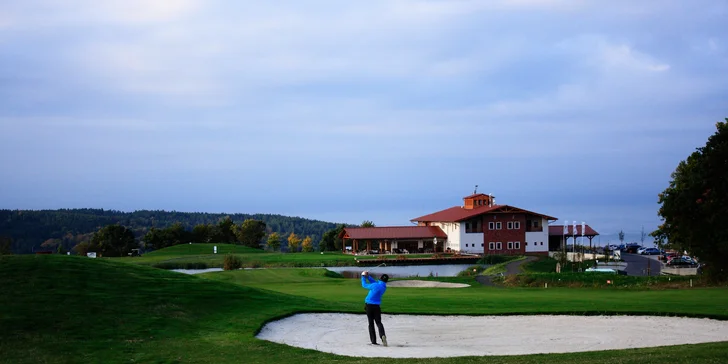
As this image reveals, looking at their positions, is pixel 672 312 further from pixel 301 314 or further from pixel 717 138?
pixel 717 138

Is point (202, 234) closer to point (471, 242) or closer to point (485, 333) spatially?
point (471, 242)

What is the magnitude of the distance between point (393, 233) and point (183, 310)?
76.2 meters

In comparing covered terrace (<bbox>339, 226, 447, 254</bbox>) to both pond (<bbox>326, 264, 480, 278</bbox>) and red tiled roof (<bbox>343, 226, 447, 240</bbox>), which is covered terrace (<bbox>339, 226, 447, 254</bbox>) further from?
pond (<bbox>326, 264, 480, 278</bbox>)

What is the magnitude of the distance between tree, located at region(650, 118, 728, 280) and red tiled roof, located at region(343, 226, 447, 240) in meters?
58.3

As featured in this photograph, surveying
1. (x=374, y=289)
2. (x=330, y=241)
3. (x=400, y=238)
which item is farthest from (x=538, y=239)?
(x=374, y=289)

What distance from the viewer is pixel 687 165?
4634cm

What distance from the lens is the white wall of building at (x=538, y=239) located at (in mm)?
98625

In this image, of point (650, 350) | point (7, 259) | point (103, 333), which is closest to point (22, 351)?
point (103, 333)

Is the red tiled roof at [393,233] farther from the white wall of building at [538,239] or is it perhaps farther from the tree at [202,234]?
the tree at [202,234]

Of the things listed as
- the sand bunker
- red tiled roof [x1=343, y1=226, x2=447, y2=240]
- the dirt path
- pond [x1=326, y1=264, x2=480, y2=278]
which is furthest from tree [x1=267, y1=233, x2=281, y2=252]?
the sand bunker

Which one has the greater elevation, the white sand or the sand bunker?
the sand bunker

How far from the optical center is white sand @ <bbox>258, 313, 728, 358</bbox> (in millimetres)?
19609

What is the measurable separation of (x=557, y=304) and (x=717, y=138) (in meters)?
18.3

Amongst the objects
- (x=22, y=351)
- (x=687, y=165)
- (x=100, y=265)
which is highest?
(x=687, y=165)
